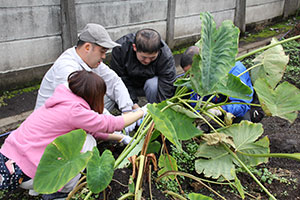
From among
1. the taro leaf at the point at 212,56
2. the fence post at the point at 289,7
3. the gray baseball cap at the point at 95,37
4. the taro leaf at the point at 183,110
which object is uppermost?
the taro leaf at the point at 212,56

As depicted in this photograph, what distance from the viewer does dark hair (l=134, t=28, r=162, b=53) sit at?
2.63 metres

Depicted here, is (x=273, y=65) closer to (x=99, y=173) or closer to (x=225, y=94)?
(x=225, y=94)

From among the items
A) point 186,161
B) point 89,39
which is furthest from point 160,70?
point 186,161

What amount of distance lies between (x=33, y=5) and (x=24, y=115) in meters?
1.18

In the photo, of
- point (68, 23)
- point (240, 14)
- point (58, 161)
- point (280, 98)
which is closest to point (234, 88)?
point (280, 98)

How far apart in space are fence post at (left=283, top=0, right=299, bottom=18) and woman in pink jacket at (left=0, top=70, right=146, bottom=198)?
22.7 ft

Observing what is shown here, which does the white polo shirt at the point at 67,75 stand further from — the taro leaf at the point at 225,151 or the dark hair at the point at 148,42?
the taro leaf at the point at 225,151

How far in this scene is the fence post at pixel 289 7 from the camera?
757 cm

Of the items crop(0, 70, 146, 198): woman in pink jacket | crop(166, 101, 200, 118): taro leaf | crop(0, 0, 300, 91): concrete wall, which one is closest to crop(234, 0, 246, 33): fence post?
crop(0, 0, 300, 91): concrete wall

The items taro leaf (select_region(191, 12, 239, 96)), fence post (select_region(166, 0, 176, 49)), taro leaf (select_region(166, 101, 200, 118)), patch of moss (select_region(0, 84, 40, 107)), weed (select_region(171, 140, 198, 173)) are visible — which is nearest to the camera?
taro leaf (select_region(191, 12, 239, 96))

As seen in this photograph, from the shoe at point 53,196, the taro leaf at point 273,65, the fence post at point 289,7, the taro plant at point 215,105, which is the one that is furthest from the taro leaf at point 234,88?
the fence post at point 289,7

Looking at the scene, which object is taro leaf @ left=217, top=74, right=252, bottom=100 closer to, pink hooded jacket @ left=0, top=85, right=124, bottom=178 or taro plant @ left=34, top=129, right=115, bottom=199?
taro plant @ left=34, top=129, right=115, bottom=199

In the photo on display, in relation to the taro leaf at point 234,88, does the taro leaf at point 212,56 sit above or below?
above

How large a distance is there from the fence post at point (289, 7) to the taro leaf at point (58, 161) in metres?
7.52
